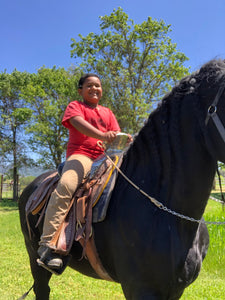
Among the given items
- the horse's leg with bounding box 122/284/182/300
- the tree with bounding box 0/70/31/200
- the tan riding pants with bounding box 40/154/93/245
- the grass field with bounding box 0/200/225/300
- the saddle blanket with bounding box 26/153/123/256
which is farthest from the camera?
the tree with bounding box 0/70/31/200

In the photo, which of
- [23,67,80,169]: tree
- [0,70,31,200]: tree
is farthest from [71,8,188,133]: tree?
[0,70,31,200]: tree

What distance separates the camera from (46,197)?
261cm

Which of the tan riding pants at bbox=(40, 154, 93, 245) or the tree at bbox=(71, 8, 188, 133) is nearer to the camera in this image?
the tan riding pants at bbox=(40, 154, 93, 245)

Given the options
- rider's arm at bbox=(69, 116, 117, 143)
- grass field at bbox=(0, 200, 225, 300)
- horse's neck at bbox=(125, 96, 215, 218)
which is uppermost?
rider's arm at bbox=(69, 116, 117, 143)

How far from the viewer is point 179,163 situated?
1769 millimetres

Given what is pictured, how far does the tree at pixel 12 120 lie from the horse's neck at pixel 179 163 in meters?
21.5

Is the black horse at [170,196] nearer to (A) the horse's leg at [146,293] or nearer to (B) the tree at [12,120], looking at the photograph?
(A) the horse's leg at [146,293]

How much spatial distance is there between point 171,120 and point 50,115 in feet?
56.1

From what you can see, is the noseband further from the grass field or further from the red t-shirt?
the grass field

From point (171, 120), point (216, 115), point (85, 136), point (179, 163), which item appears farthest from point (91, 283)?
point (216, 115)

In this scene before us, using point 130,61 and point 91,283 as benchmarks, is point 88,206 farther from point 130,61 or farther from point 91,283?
point 130,61

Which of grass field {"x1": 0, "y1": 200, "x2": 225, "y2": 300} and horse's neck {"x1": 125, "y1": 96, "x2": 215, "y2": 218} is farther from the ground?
horse's neck {"x1": 125, "y1": 96, "x2": 215, "y2": 218}

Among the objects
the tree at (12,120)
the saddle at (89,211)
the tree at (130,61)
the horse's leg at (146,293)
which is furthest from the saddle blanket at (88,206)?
the tree at (12,120)

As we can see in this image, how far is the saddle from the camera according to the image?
80.7 inches
